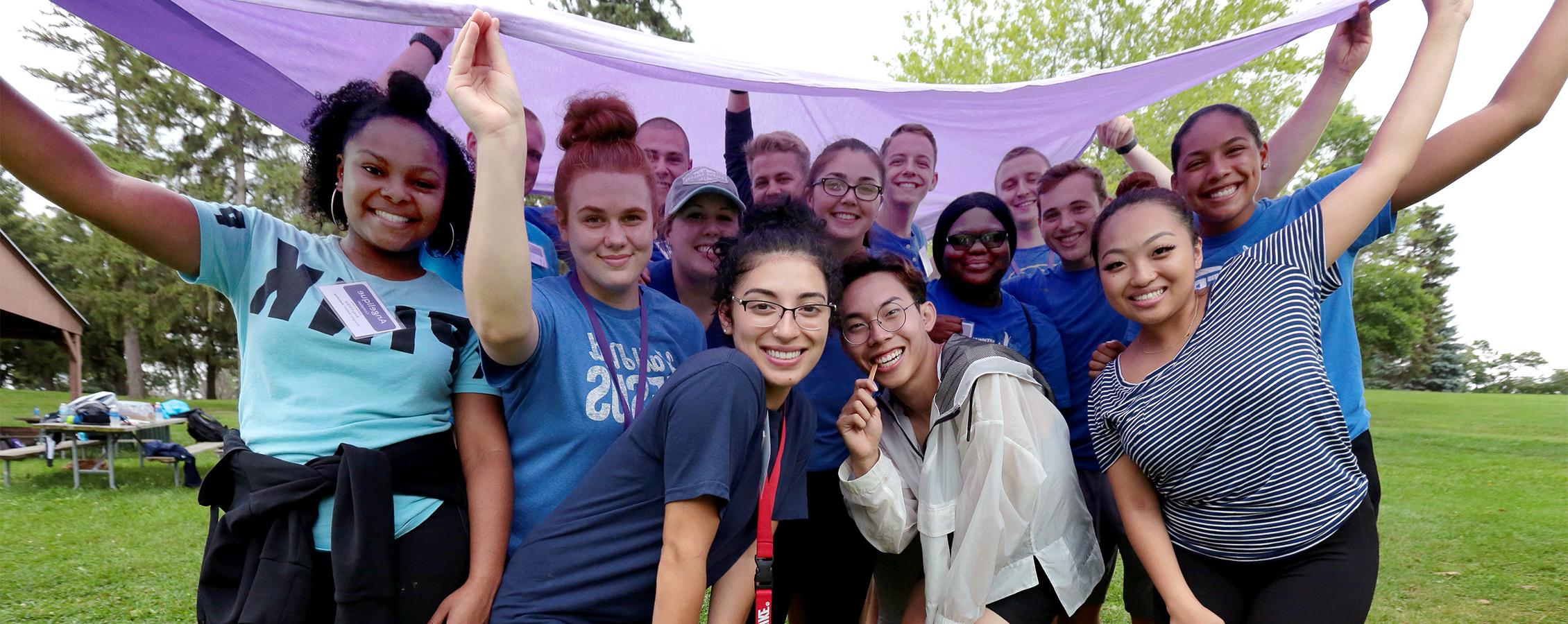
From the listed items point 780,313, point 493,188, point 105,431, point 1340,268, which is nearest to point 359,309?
point 493,188

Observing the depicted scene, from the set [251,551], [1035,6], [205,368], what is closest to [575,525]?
[251,551]

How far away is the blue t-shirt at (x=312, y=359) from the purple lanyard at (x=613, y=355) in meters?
0.42

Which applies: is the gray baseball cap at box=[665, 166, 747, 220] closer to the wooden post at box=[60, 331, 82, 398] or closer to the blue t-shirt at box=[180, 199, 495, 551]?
the blue t-shirt at box=[180, 199, 495, 551]

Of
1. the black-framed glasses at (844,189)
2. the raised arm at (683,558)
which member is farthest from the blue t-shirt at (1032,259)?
the raised arm at (683,558)

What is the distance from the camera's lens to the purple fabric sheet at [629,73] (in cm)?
268

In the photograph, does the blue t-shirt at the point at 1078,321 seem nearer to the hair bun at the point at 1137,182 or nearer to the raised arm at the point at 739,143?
the hair bun at the point at 1137,182

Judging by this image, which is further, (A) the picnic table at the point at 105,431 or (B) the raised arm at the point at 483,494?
(A) the picnic table at the point at 105,431

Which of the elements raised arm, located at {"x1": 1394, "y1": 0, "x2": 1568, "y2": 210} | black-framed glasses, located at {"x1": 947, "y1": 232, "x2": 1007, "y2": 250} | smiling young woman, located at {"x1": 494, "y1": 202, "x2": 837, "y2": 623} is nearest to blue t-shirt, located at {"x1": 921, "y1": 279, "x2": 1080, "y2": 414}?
black-framed glasses, located at {"x1": 947, "y1": 232, "x2": 1007, "y2": 250}

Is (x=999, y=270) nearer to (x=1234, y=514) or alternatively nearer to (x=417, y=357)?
(x=1234, y=514)

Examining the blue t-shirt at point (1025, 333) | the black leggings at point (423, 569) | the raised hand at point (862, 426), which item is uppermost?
the blue t-shirt at point (1025, 333)

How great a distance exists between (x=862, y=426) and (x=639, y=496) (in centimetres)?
88

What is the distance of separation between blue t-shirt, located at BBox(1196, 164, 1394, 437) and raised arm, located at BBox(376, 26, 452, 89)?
9.34 ft

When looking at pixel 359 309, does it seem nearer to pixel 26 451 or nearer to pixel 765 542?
pixel 765 542

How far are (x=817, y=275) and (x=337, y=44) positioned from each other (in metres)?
1.95
